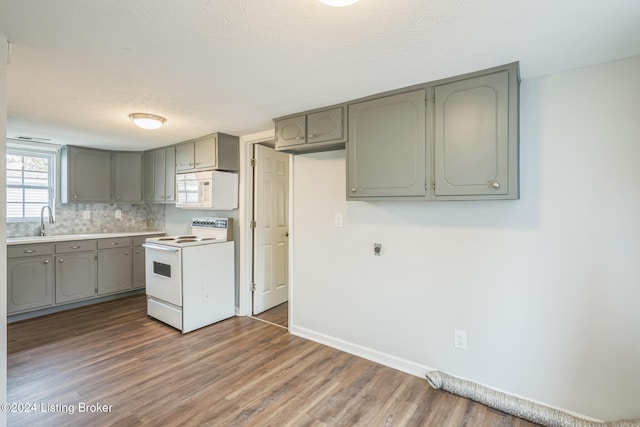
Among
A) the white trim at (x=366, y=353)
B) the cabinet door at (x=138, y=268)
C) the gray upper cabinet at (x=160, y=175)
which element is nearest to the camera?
the white trim at (x=366, y=353)

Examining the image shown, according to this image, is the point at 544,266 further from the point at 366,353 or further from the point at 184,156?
the point at 184,156

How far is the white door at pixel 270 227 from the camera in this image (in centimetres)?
367

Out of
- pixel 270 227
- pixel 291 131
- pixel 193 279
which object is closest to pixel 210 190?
pixel 270 227

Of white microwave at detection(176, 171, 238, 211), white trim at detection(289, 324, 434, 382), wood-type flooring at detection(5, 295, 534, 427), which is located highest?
white microwave at detection(176, 171, 238, 211)

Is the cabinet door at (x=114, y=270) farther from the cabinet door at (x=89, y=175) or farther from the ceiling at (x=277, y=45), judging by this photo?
the ceiling at (x=277, y=45)

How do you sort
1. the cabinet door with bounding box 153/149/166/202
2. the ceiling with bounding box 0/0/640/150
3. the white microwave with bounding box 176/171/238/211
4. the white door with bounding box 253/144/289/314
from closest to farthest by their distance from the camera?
the ceiling with bounding box 0/0/640/150 → the white microwave with bounding box 176/171/238/211 → the white door with bounding box 253/144/289/314 → the cabinet door with bounding box 153/149/166/202

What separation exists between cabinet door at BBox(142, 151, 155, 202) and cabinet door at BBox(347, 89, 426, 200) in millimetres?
3371

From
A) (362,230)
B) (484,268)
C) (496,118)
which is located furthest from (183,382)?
(496,118)

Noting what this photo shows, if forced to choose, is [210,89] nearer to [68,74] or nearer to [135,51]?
[135,51]

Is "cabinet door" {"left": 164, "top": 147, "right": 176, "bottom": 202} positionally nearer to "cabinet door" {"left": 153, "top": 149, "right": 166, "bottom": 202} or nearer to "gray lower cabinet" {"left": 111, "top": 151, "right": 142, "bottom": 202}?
"cabinet door" {"left": 153, "top": 149, "right": 166, "bottom": 202}

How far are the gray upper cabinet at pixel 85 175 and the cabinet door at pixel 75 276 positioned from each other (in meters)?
0.82

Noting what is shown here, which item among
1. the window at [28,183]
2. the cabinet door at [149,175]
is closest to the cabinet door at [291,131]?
the cabinet door at [149,175]

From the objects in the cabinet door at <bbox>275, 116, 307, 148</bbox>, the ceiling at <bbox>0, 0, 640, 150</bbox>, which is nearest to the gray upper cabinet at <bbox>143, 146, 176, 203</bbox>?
the ceiling at <bbox>0, 0, 640, 150</bbox>

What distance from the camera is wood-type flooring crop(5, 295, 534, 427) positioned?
190 cm
